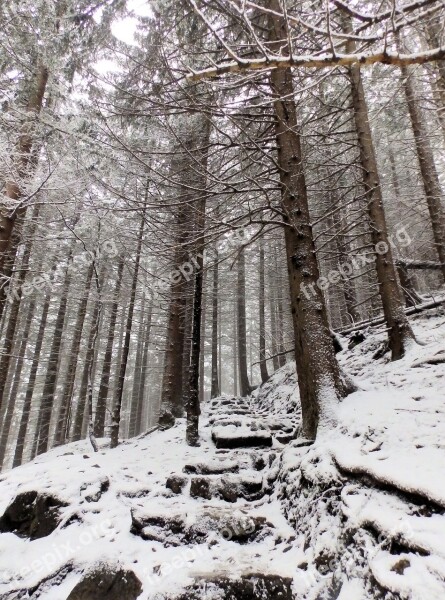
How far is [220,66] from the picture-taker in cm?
205

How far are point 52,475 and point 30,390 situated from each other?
12.6m

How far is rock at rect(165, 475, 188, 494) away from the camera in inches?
197

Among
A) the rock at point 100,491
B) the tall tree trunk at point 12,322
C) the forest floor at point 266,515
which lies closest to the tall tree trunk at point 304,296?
the forest floor at point 266,515

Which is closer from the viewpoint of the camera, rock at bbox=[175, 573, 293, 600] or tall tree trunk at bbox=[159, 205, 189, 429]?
rock at bbox=[175, 573, 293, 600]

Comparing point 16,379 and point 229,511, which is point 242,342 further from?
point 229,511

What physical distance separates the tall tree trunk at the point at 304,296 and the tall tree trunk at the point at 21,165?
16.4 feet

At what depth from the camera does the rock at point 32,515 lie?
15.0 feet

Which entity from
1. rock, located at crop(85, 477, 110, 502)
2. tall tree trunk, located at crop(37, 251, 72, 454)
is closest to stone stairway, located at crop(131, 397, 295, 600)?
rock, located at crop(85, 477, 110, 502)

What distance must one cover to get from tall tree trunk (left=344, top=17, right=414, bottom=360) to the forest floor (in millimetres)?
414

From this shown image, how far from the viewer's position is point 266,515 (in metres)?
4.05

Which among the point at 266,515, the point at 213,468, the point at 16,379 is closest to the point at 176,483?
the point at 213,468

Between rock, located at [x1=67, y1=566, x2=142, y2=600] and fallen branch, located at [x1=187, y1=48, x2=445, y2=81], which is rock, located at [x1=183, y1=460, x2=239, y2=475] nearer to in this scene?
rock, located at [x1=67, y1=566, x2=142, y2=600]

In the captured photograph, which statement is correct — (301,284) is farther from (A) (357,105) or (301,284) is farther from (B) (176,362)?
(B) (176,362)

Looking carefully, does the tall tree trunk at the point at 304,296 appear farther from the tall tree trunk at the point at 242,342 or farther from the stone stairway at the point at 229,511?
the tall tree trunk at the point at 242,342
